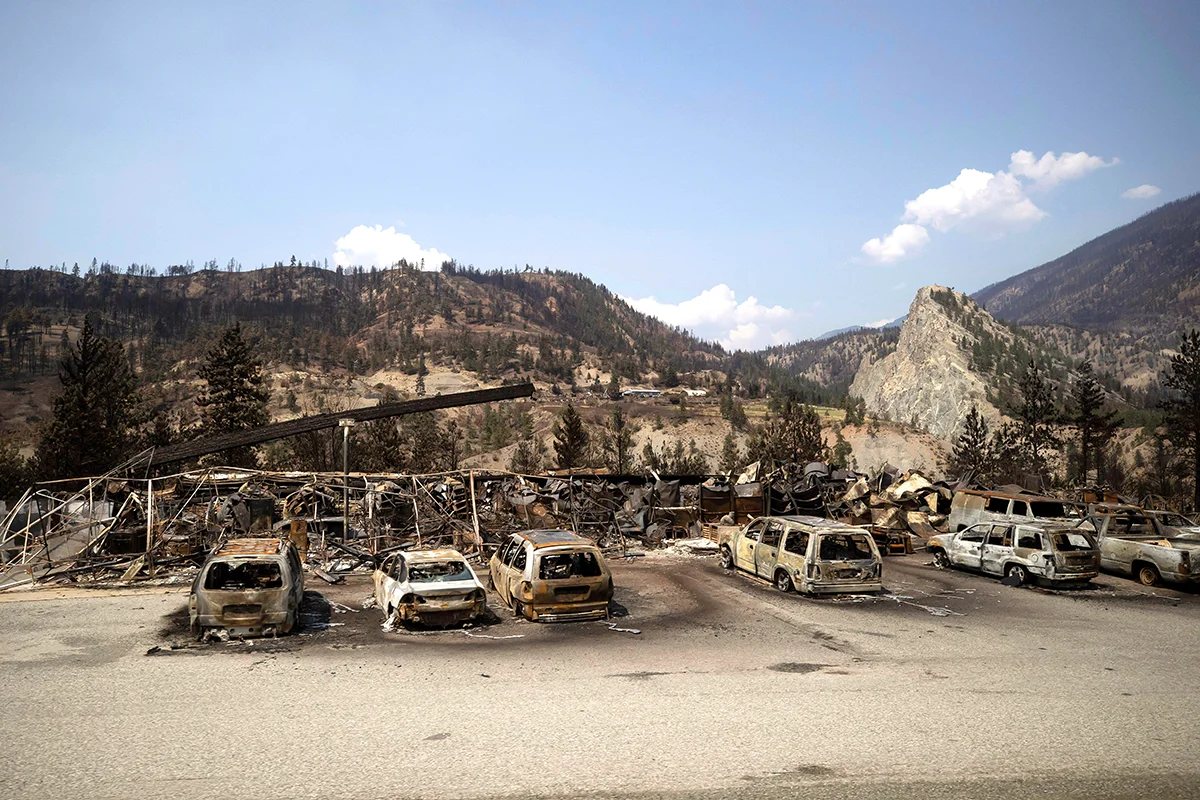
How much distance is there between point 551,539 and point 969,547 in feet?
41.1

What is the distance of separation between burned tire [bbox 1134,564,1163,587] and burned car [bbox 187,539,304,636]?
1999 cm

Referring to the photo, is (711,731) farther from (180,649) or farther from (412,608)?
(180,649)

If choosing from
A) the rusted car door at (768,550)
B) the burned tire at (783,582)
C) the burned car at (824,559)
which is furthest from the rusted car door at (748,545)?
the burned tire at (783,582)

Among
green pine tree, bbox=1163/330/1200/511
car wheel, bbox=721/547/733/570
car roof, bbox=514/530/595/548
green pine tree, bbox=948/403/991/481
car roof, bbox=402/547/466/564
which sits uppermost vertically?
green pine tree, bbox=1163/330/1200/511

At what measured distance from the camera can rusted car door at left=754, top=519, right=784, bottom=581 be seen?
18.0 meters

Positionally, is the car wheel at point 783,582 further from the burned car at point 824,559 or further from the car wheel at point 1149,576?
the car wheel at point 1149,576

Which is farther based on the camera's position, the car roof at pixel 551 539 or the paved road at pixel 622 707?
the car roof at pixel 551 539

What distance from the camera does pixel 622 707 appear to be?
9008mm

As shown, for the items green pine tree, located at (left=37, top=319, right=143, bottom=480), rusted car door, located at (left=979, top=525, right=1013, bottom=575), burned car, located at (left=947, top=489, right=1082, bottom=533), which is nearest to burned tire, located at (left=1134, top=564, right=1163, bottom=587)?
burned car, located at (left=947, top=489, right=1082, bottom=533)

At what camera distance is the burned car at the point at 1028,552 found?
57.3 ft

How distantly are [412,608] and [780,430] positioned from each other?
128ft

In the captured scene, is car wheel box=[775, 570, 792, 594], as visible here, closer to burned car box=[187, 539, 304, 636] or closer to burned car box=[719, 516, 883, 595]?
burned car box=[719, 516, 883, 595]

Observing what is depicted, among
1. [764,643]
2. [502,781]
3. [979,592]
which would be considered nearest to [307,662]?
[502,781]

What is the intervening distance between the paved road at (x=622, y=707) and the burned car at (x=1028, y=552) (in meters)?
2.26
